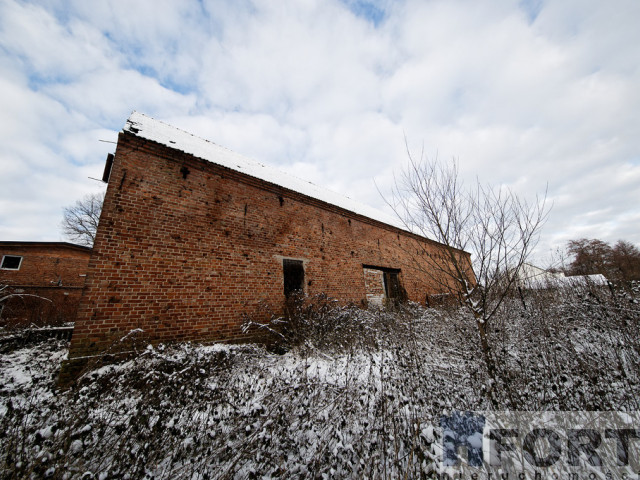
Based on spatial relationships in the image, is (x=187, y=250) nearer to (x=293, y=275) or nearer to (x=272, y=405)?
(x=293, y=275)

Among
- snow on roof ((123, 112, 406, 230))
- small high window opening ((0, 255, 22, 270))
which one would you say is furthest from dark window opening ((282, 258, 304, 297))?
small high window opening ((0, 255, 22, 270))

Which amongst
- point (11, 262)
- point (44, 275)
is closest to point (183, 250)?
point (44, 275)

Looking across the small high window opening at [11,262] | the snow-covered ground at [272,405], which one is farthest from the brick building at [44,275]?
the snow-covered ground at [272,405]

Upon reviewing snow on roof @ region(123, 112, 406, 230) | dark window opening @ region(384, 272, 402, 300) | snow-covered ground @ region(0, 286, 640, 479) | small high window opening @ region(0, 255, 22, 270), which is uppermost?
snow on roof @ region(123, 112, 406, 230)

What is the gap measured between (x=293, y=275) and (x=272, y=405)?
4.47 meters

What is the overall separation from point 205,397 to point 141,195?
4.12 meters

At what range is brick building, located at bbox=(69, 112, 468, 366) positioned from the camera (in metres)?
4.26

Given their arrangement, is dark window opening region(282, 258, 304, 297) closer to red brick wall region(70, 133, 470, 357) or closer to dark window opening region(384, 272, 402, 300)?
red brick wall region(70, 133, 470, 357)

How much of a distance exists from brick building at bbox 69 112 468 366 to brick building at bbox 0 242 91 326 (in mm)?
11073

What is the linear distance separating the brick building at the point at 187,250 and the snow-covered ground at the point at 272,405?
671mm

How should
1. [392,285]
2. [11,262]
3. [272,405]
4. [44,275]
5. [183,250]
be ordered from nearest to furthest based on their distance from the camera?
[272,405]
[183,250]
[392,285]
[11,262]
[44,275]

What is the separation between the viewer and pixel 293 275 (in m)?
7.10

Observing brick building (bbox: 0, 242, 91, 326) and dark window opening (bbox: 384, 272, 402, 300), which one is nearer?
dark window opening (bbox: 384, 272, 402, 300)

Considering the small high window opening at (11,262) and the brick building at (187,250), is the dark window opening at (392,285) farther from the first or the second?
the small high window opening at (11,262)
